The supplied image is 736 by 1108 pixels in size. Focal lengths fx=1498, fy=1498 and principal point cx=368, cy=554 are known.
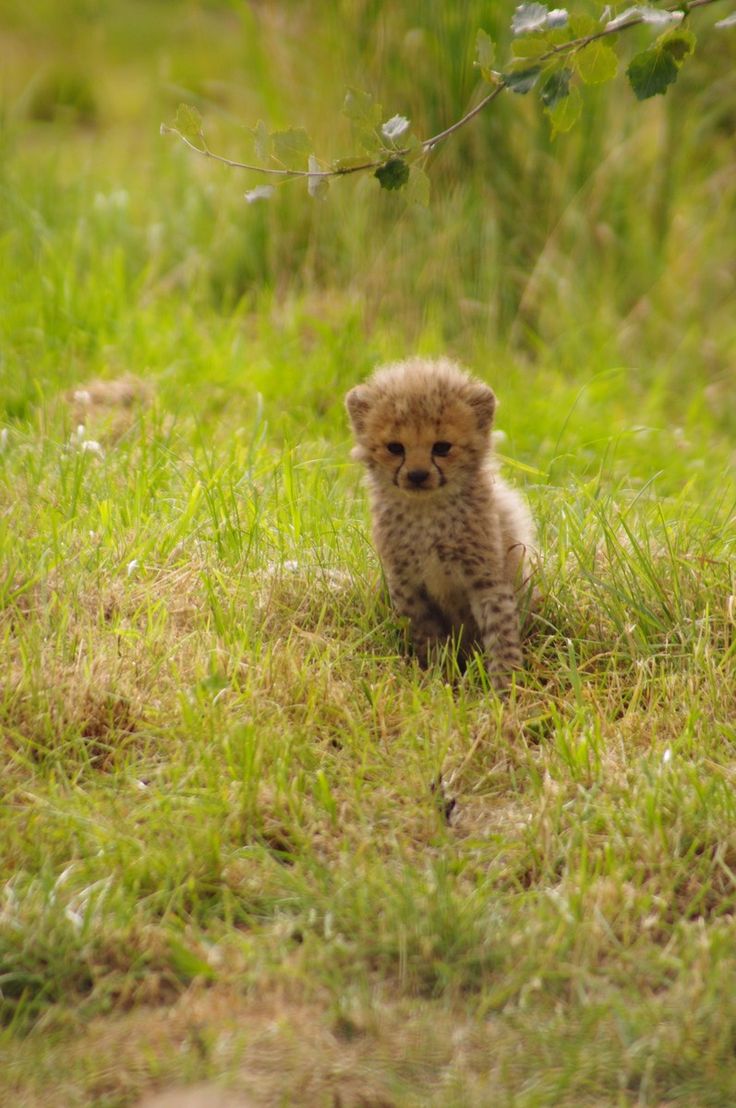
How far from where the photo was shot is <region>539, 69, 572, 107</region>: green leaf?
3232 mm

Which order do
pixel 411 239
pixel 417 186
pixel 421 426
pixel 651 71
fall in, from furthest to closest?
pixel 411 239 < pixel 421 426 < pixel 417 186 < pixel 651 71

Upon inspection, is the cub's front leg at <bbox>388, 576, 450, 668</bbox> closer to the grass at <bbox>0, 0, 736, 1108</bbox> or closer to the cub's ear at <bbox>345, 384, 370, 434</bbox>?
the grass at <bbox>0, 0, 736, 1108</bbox>

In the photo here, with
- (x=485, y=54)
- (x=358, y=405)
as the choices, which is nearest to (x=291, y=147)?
(x=485, y=54)

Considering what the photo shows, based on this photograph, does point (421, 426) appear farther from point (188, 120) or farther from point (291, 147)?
point (188, 120)

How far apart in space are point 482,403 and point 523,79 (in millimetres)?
971

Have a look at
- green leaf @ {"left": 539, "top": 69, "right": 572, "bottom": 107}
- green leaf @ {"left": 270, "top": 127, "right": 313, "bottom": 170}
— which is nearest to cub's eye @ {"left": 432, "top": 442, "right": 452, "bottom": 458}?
green leaf @ {"left": 270, "top": 127, "right": 313, "bottom": 170}

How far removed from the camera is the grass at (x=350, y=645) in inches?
106

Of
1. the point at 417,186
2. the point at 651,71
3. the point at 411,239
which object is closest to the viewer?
the point at 651,71

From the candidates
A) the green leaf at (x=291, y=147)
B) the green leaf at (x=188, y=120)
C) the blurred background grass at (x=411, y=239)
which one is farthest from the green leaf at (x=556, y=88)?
the blurred background grass at (x=411, y=239)

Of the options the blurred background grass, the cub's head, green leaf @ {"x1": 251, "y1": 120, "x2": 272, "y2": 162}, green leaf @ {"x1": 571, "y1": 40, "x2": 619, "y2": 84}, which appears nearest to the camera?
green leaf @ {"x1": 571, "y1": 40, "x2": 619, "y2": 84}

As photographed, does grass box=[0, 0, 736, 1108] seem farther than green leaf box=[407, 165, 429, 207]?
No

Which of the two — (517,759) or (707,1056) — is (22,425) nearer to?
(517,759)

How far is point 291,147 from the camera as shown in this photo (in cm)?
346

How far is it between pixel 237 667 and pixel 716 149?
197 inches
